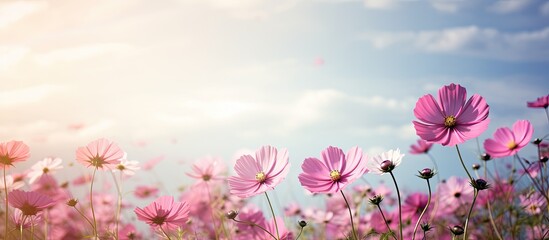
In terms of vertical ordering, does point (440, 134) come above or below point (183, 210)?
above

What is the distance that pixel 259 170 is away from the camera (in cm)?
114

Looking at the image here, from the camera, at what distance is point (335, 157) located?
107 cm

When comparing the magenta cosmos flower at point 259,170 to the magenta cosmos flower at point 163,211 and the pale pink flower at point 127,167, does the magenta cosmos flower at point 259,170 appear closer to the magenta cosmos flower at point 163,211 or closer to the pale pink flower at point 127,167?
the magenta cosmos flower at point 163,211

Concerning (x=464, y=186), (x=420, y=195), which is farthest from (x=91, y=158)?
(x=464, y=186)

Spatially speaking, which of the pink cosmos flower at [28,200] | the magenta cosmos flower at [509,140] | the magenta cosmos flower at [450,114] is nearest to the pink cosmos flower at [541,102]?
the magenta cosmos flower at [509,140]

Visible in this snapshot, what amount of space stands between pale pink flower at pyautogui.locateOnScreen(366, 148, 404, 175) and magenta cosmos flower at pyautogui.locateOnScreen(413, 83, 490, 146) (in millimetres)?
72

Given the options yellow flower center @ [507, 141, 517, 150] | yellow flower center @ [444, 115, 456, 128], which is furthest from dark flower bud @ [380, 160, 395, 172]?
yellow flower center @ [507, 141, 517, 150]

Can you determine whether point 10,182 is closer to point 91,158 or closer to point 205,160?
point 91,158

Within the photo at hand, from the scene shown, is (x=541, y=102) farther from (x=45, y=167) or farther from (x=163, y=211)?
(x=45, y=167)

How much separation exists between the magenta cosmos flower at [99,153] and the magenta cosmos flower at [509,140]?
959mm

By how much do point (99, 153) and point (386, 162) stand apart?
0.68 metres

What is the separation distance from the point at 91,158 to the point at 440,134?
0.79 m

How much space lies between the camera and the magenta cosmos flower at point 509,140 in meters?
1.33

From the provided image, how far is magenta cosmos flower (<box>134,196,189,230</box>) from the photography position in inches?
43.9
